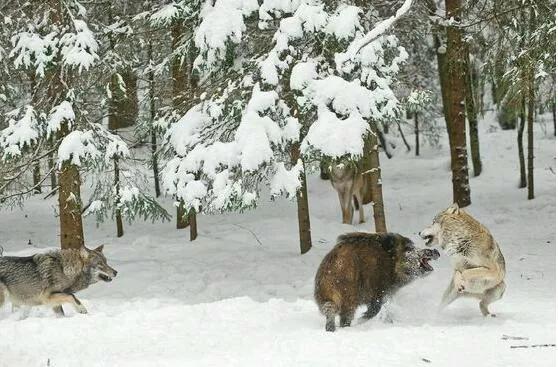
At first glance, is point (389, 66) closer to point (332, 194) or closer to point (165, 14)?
point (165, 14)

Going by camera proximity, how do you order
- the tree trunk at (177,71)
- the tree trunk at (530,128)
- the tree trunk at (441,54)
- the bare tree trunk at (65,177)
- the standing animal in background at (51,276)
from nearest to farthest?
the standing animal in background at (51,276) → the tree trunk at (530,128) → the bare tree trunk at (65,177) → the tree trunk at (177,71) → the tree trunk at (441,54)

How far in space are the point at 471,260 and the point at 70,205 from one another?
27.2 ft

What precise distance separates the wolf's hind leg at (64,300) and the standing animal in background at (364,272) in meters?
4.06

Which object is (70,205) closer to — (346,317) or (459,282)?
(346,317)

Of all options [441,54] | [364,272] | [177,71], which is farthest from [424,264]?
[441,54]

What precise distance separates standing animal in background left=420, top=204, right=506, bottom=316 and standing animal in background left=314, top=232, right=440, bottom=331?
0.33 meters

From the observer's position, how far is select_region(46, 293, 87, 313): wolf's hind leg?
32.5ft

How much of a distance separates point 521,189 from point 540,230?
4.14 metres

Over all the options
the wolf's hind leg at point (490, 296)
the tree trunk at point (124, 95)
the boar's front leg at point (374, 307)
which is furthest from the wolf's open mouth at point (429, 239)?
the tree trunk at point (124, 95)

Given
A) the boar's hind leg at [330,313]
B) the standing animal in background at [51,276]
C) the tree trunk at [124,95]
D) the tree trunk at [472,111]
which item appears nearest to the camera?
the boar's hind leg at [330,313]

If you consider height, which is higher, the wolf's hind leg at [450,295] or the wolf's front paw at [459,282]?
the wolf's front paw at [459,282]

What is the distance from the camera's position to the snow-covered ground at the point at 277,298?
641cm

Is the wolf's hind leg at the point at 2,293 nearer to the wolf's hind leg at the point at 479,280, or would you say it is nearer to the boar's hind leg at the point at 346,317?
the boar's hind leg at the point at 346,317

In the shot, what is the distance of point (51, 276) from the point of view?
1015 centimetres
